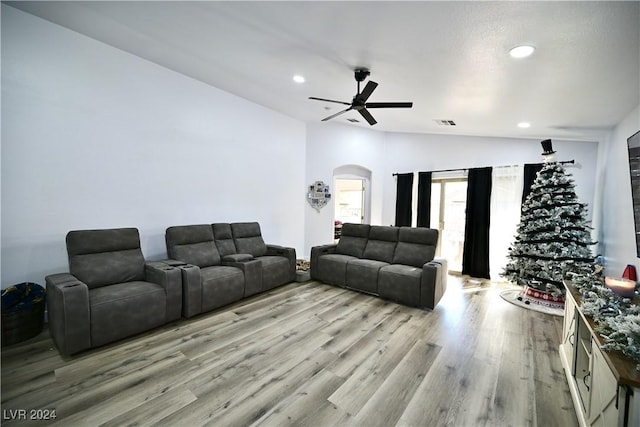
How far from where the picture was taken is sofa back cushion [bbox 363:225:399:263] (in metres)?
4.58

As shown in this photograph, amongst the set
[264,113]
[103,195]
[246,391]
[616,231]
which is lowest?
[246,391]

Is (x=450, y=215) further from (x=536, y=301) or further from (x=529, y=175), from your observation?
(x=536, y=301)

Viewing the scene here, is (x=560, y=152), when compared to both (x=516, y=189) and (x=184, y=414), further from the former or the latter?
(x=184, y=414)

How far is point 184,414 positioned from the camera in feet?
5.91

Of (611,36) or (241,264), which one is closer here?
(611,36)

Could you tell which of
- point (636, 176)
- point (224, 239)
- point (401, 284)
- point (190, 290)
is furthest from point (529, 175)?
point (190, 290)

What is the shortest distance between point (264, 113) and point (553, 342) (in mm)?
5309

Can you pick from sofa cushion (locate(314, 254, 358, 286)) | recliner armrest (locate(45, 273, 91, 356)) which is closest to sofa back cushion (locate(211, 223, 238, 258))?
sofa cushion (locate(314, 254, 358, 286))

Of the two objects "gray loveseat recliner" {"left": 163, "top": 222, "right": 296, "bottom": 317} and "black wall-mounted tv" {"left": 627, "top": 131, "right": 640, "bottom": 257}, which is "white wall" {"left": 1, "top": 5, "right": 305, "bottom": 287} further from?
"black wall-mounted tv" {"left": 627, "top": 131, "right": 640, "bottom": 257}

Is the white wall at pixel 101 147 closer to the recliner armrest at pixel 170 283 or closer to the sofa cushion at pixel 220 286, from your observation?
the recliner armrest at pixel 170 283

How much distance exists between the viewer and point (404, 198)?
6438 millimetres

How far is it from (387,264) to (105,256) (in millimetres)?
3682

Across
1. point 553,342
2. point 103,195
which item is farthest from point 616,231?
point 103,195

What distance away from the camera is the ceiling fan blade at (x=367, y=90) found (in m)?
2.90
